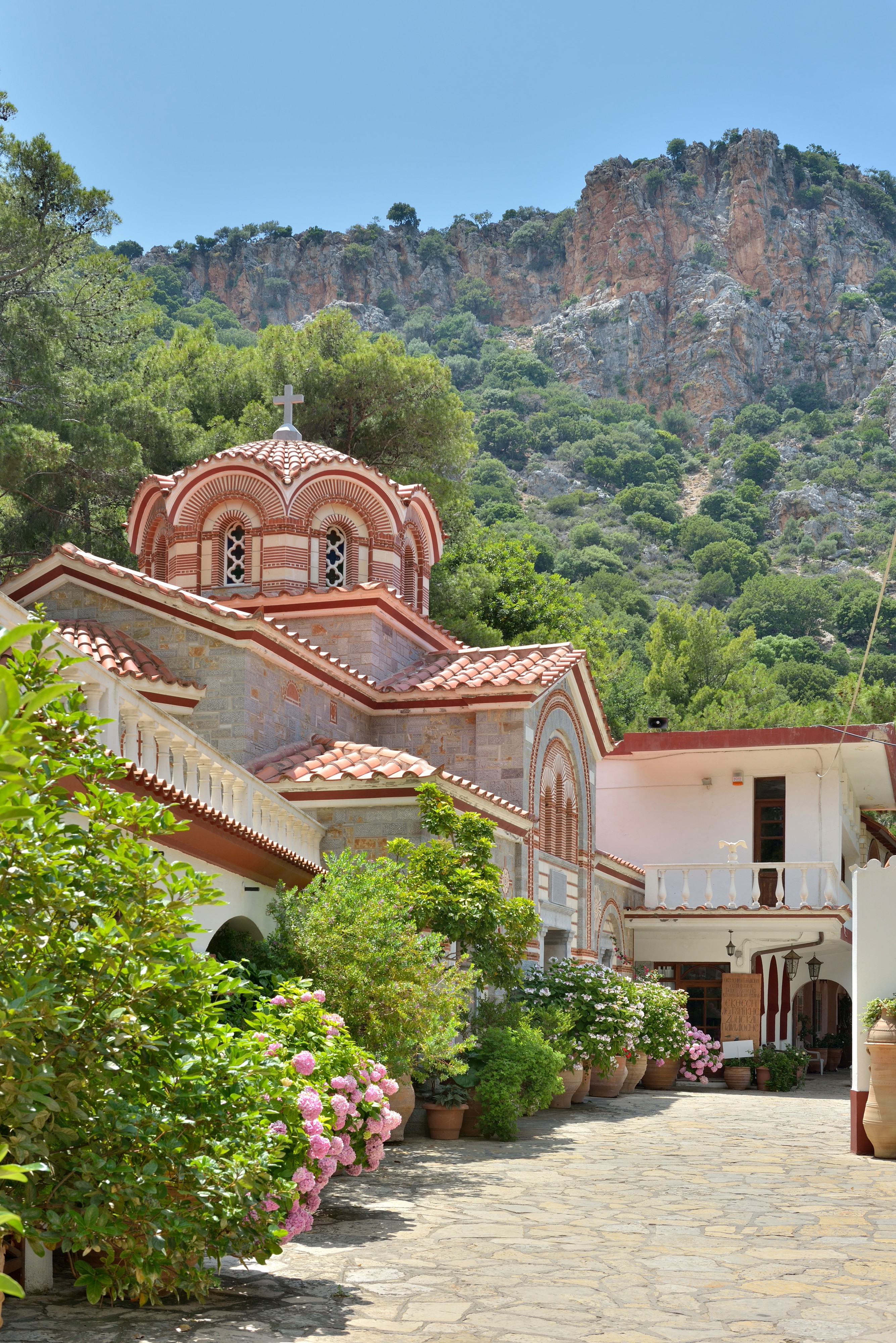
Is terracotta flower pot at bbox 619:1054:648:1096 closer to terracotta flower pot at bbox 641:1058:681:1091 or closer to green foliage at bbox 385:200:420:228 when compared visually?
terracotta flower pot at bbox 641:1058:681:1091

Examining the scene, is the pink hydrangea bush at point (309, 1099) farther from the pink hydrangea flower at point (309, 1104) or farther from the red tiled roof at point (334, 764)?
the red tiled roof at point (334, 764)

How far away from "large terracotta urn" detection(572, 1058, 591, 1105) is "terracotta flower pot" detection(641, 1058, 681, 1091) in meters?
2.78

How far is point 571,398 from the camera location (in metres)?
92.9

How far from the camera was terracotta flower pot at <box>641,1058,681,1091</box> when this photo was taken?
17.9m

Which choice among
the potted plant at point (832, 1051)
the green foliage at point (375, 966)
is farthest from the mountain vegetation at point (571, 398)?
the green foliage at point (375, 966)

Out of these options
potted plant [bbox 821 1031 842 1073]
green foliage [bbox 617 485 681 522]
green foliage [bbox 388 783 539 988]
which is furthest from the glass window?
green foliage [bbox 617 485 681 522]

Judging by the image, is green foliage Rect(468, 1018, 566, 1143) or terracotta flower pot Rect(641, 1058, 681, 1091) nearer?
green foliage Rect(468, 1018, 566, 1143)

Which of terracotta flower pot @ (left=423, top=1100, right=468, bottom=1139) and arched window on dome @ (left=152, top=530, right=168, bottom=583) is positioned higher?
arched window on dome @ (left=152, top=530, right=168, bottom=583)

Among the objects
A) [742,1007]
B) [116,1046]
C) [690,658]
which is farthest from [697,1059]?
[690,658]

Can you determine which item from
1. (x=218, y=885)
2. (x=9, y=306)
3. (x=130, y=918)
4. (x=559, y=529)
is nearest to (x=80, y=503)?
(x=9, y=306)

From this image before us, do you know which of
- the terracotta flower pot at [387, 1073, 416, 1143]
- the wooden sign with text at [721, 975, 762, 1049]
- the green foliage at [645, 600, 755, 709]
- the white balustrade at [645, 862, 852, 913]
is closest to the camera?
the terracotta flower pot at [387, 1073, 416, 1143]

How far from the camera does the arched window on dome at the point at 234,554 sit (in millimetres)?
18281

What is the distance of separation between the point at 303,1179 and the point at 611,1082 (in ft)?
33.1

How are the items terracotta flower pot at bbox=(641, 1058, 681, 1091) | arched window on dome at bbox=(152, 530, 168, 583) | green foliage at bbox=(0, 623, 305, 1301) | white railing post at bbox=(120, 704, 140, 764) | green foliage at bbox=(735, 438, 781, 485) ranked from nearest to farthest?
green foliage at bbox=(0, 623, 305, 1301) < white railing post at bbox=(120, 704, 140, 764) < terracotta flower pot at bbox=(641, 1058, 681, 1091) < arched window on dome at bbox=(152, 530, 168, 583) < green foliage at bbox=(735, 438, 781, 485)
